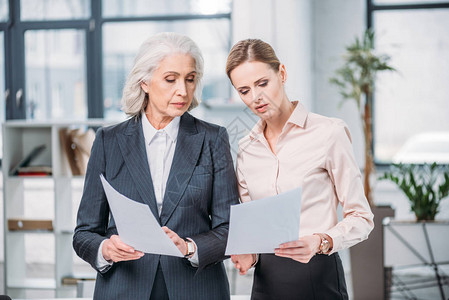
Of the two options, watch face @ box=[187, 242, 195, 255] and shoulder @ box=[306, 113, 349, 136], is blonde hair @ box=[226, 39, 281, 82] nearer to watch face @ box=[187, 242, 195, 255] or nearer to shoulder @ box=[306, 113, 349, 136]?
shoulder @ box=[306, 113, 349, 136]

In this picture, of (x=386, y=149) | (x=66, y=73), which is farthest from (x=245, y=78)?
(x=66, y=73)

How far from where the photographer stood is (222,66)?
546cm

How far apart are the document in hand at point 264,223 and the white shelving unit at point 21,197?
2.68 meters

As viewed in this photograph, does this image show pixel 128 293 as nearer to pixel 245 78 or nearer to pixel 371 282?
pixel 245 78

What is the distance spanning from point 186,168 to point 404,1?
14.1 ft

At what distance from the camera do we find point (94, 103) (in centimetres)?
550

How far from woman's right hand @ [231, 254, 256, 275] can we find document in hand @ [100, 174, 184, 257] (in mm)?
296

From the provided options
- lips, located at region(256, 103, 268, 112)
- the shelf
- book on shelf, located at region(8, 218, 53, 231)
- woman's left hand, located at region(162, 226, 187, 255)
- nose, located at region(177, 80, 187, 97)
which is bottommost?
the shelf

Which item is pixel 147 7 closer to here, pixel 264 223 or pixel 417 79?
pixel 417 79

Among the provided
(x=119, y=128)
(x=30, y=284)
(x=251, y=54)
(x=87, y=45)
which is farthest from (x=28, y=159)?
(x=251, y=54)

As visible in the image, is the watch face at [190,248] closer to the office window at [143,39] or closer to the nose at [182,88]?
the nose at [182,88]

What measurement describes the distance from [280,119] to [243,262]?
409 mm

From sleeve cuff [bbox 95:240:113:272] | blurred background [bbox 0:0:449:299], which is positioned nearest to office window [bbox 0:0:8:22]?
blurred background [bbox 0:0:449:299]

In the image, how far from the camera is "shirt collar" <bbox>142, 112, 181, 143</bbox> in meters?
1.44
